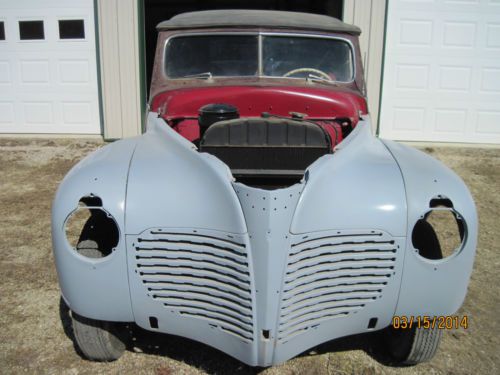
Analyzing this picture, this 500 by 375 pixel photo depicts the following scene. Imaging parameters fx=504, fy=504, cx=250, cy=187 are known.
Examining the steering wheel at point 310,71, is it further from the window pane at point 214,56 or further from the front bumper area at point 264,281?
the front bumper area at point 264,281

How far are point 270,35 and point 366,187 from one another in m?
1.92

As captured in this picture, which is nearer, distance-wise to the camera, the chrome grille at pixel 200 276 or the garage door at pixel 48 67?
the chrome grille at pixel 200 276

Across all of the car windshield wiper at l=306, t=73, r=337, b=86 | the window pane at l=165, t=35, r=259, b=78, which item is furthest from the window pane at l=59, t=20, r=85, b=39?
the car windshield wiper at l=306, t=73, r=337, b=86

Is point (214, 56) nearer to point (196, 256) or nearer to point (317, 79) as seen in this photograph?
point (317, 79)

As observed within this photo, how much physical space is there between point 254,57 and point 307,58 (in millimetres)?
412

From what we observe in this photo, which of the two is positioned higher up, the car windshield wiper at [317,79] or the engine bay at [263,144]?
the car windshield wiper at [317,79]

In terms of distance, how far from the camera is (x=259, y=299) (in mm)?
2182

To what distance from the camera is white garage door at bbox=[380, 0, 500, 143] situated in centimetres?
795

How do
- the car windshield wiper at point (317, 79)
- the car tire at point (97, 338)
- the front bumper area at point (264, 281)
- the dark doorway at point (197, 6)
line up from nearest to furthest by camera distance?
the front bumper area at point (264, 281) → the car tire at point (97, 338) → the car windshield wiper at point (317, 79) → the dark doorway at point (197, 6)

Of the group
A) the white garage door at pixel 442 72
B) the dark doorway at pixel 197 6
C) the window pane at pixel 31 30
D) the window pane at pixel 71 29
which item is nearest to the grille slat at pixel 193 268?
the white garage door at pixel 442 72

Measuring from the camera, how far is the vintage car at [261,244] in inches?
87.1

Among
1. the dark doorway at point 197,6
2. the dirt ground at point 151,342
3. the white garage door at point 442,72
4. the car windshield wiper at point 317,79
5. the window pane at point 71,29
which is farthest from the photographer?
the dark doorway at point 197,6

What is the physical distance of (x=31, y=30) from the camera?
8352 millimetres

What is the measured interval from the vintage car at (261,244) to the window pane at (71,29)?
6.25m
